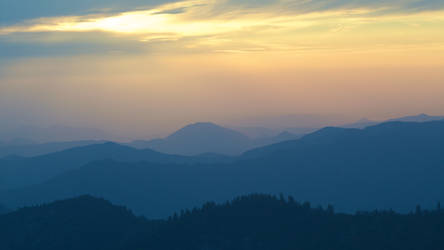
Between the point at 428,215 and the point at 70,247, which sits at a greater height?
the point at 428,215

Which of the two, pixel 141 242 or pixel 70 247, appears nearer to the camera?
pixel 141 242

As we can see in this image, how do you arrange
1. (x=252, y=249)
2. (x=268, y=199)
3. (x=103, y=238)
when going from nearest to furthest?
(x=252, y=249) → (x=268, y=199) → (x=103, y=238)

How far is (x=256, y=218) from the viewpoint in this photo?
171 meters

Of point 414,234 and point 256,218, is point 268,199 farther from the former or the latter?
point 414,234

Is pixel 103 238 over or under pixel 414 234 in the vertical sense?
under

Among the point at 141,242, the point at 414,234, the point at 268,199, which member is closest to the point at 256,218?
the point at 268,199

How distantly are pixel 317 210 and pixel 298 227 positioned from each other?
9511mm

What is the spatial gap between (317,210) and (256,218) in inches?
692

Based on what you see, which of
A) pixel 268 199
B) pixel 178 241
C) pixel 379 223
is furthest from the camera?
pixel 268 199

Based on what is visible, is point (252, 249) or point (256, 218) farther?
point (256, 218)

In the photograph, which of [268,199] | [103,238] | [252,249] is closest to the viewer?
[252,249]

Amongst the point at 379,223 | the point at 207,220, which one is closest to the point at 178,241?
the point at 207,220

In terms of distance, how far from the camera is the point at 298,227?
163 m

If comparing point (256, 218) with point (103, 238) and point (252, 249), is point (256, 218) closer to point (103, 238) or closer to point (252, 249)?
point (252, 249)
